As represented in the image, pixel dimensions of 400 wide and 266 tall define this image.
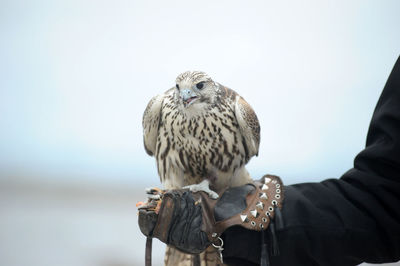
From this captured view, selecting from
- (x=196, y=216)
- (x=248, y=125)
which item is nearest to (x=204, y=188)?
(x=196, y=216)

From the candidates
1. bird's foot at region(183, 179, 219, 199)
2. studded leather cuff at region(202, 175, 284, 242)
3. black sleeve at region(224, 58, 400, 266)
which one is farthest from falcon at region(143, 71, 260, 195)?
black sleeve at region(224, 58, 400, 266)

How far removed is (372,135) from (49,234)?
242cm

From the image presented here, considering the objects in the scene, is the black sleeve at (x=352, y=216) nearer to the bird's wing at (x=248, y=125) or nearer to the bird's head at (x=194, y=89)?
the bird's wing at (x=248, y=125)

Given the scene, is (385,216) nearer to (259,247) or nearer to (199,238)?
(259,247)

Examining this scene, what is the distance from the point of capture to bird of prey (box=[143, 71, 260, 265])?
1.44m

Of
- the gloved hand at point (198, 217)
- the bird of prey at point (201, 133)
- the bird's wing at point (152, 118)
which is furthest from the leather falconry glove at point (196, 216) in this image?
the bird's wing at point (152, 118)

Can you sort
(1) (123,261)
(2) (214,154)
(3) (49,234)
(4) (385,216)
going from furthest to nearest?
(3) (49,234) < (1) (123,261) < (2) (214,154) < (4) (385,216)

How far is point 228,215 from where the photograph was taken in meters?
1.26

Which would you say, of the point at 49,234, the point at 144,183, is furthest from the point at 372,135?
the point at 49,234

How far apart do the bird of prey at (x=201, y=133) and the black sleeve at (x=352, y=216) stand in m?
0.30

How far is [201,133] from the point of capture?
1447 millimetres

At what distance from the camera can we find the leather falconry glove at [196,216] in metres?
1.19

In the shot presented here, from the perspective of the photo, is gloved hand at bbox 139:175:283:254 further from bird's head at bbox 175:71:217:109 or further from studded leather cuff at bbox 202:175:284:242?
bird's head at bbox 175:71:217:109

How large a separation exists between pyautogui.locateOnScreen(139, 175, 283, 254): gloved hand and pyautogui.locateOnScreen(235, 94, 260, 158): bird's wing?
0.27m
